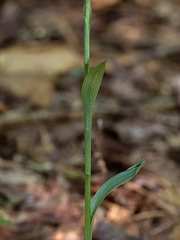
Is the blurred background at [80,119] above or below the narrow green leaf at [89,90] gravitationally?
above

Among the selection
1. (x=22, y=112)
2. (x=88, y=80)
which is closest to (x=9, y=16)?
(x=22, y=112)

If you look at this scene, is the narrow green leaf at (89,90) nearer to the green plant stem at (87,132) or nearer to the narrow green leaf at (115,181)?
the green plant stem at (87,132)

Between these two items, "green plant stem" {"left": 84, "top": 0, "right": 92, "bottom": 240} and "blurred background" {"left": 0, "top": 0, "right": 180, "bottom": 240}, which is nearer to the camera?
"green plant stem" {"left": 84, "top": 0, "right": 92, "bottom": 240}

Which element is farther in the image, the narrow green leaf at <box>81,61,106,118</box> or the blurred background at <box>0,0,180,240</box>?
the blurred background at <box>0,0,180,240</box>

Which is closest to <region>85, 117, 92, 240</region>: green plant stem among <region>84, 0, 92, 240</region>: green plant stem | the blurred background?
<region>84, 0, 92, 240</region>: green plant stem

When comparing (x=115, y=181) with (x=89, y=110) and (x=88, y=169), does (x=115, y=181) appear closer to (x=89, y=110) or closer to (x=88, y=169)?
(x=88, y=169)

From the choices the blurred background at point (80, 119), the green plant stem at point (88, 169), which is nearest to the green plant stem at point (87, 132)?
the green plant stem at point (88, 169)

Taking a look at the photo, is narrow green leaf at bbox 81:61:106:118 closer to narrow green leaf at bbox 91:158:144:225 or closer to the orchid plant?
the orchid plant

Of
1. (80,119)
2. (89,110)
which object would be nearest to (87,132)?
(89,110)

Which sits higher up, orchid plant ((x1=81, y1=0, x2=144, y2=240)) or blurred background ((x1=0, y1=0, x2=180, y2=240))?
blurred background ((x1=0, y1=0, x2=180, y2=240))

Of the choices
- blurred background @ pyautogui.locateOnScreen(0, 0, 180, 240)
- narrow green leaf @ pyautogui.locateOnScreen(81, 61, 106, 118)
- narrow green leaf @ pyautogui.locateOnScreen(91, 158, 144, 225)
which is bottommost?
narrow green leaf @ pyautogui.locateOnScreen(91, 158, 144, 225)
